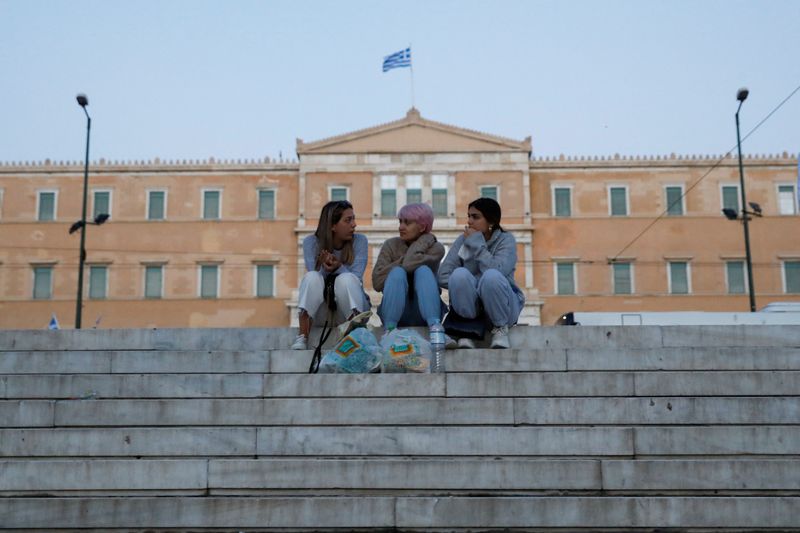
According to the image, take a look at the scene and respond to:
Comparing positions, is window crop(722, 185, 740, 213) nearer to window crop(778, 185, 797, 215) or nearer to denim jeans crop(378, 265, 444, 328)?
window crop(778, 185, 797, 215)

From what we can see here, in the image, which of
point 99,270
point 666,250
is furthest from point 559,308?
point 99,270

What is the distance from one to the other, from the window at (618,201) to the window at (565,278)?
2.98 meters

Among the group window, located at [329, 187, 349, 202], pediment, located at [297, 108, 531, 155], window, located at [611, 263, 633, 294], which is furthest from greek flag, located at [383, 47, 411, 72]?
window, located at [611, 263, 633, 294]

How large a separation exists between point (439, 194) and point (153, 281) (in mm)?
12139

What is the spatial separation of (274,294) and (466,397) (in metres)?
31.3

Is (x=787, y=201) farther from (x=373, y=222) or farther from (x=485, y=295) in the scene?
(x=485, y=295)

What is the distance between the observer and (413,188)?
38.0 m

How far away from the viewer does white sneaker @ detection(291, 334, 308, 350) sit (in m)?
7.14

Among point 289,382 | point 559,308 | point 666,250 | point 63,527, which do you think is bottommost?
point 63,527

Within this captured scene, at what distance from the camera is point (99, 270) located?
3769 cm

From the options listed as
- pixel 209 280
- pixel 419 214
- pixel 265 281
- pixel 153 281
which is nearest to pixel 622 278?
pixel 265 281

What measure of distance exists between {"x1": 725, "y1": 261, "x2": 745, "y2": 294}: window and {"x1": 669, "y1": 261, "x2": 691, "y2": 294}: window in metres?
1.57

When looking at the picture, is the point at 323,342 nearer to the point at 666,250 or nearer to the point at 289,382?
the point at 289,382

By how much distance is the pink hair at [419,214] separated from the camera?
7598 millimetres
